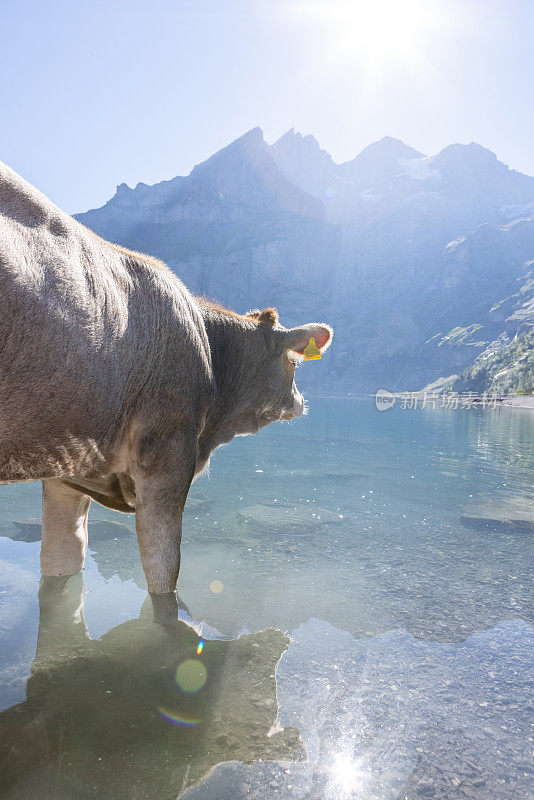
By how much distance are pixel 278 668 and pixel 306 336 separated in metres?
4.23

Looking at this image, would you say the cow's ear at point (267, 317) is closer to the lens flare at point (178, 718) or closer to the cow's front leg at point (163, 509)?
the cow's front leg at point (163, 509)

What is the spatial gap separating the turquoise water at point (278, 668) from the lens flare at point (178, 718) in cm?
2

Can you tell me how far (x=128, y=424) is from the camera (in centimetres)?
391

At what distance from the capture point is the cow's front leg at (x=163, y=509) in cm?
409

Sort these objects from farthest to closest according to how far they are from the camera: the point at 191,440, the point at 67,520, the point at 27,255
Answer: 1. the point at 67,520
2. the point at 191,440
3. the point at 27,255

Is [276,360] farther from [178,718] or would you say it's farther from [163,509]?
[178,718]

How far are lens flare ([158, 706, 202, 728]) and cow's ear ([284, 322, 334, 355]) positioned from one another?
15.0 ft

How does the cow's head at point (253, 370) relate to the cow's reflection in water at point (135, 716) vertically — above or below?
above

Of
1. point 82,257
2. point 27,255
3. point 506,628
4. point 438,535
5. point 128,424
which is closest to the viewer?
point 27,255

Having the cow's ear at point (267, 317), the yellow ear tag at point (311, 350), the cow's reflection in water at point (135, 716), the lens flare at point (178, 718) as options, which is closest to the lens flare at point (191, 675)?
the cow's reflection in water at point (135, 716)

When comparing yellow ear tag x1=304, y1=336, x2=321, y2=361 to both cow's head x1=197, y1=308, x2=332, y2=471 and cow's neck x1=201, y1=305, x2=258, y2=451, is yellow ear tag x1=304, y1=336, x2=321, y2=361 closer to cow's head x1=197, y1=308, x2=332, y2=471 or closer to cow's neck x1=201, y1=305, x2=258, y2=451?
cow's head x1=197, y1=308, x2=332, y2=471

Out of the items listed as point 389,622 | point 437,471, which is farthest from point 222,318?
point 437,471

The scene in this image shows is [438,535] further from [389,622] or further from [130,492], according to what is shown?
[130,492]

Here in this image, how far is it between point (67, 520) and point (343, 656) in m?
3.19
